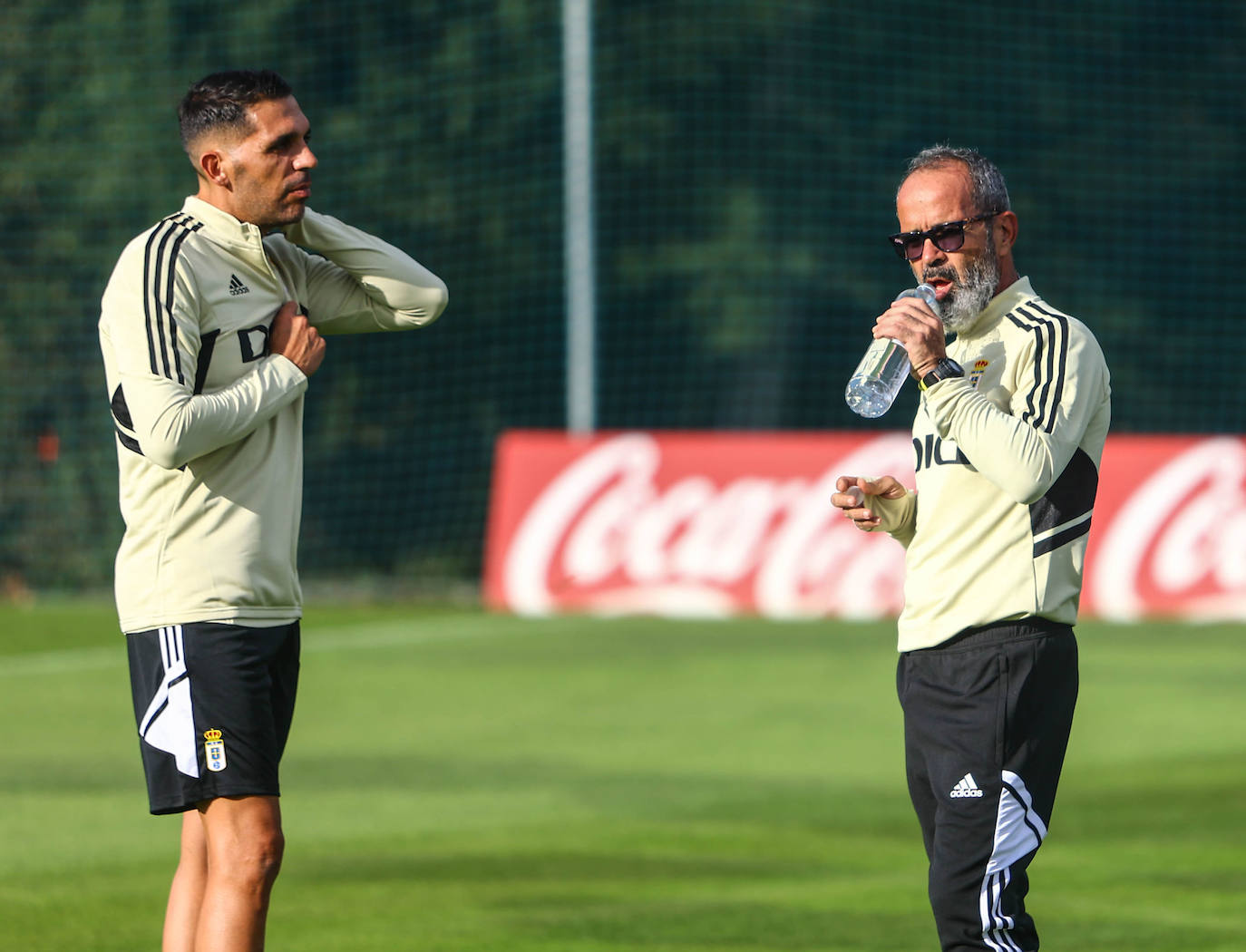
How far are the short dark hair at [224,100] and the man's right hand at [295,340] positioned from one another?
0.43 meters

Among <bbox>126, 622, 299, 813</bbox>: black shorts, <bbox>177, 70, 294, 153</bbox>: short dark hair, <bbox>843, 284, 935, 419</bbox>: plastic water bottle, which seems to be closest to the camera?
<bbox>843, 284, 935, 419</bbox>: plastic water bottle

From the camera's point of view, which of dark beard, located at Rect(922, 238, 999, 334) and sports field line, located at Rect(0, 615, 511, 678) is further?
sports field line, located at Rect(0, 615, 511, 678)

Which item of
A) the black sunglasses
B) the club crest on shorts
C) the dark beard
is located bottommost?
the club crest on shorts

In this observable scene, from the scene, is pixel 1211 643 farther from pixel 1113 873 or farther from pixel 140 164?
pixel 140 164

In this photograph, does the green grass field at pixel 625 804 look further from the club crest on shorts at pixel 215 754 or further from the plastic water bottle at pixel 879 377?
the plastic water bottle at pixel 879 377

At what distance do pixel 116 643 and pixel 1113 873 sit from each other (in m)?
9.29

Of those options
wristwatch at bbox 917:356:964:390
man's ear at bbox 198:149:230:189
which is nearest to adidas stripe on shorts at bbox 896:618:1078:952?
wristwatch at bbox 917:356:964:390

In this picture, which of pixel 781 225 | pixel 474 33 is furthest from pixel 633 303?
pixel 474 33

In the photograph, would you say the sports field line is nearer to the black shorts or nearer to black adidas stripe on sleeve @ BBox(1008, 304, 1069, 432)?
the black shorts

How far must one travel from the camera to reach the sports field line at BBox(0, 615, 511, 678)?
43.4 ft

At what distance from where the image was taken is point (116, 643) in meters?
14.7

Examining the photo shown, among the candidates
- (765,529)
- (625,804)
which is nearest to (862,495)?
(625,804)

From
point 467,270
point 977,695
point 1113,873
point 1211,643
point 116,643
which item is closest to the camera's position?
point 977,695

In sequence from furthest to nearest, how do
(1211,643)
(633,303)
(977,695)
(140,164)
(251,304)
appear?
(633,303) → (140,164) → (1211,643) → (251,304) → (977,695)
